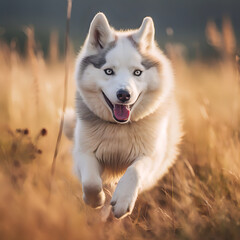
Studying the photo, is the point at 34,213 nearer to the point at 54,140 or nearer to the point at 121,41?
the point at 121,41

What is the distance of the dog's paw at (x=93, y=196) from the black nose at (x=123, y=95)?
2.36 feet

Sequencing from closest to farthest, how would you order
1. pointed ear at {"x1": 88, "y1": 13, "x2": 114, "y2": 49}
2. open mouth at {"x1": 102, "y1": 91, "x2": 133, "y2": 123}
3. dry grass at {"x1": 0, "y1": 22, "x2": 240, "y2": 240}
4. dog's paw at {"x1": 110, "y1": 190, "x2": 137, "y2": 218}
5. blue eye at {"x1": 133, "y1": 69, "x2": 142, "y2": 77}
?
dry grass at {"x1": 0, "y1": 22, "x2": 240, "y2": 240} → dog's paw at {"x1": 110, "y1": 190, "x2": 137, "y2": 218} → open mouth at {"x1": 102, "y1": 91, "x2": 133, "y2": 123} → blue eye at {"x1": 133, "y1": 69, "x2": 142, "y2": 77} → pointed ear at {"x1": 88, "y1": 13, "x2": 114, "y2": 49}

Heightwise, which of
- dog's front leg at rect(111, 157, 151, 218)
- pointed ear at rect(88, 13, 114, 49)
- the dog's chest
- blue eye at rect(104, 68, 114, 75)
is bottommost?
dog's front leg at rect(111, 157, 151, 218)

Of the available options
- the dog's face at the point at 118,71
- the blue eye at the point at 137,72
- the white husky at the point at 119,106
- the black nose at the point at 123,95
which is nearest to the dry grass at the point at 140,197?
the white husky at the point at 119,106

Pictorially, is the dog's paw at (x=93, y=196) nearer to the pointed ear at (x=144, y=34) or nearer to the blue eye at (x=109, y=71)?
the blue eye at (x=109, y=71)

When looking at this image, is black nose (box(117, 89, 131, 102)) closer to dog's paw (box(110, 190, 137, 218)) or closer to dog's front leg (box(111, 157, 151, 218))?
dog's front leg (box(111, 157, 151, 218))

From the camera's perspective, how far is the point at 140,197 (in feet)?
11.8

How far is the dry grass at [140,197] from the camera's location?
5.79ft

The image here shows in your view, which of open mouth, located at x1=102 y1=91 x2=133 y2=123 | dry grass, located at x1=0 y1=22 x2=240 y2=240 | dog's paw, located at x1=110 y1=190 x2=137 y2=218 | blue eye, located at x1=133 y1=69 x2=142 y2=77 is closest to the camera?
dry grass, located at x1=0 y1=22 x2=240 y2=240

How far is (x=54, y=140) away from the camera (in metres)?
4.67

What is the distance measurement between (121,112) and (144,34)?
0.80m

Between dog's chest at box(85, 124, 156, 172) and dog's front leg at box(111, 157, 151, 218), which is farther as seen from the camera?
dog's chest at box(85, 124, 156, 172)

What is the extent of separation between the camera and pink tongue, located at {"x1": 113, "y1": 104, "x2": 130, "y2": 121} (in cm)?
299

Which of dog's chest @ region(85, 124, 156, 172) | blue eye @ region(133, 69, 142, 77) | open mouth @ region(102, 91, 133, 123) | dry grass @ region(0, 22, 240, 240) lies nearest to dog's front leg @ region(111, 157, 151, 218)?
dry grass @ region(0, 22, 240, 240)
